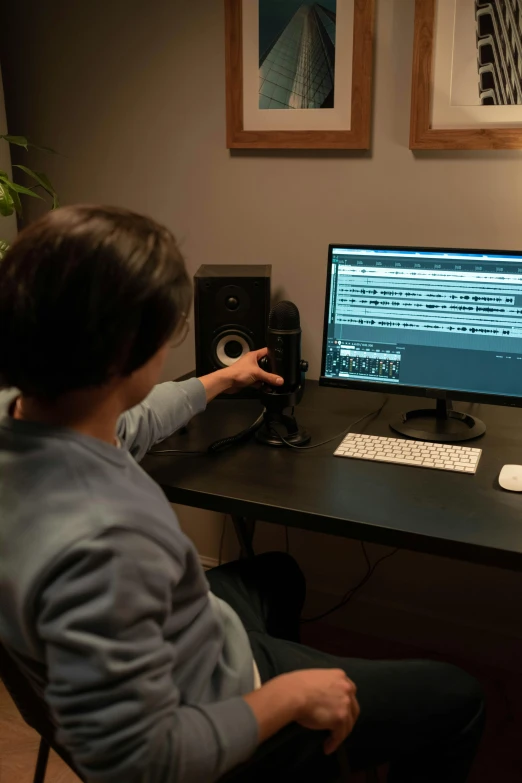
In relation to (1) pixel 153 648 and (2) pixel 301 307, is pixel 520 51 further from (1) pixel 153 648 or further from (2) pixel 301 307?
(1) pixel 153 648

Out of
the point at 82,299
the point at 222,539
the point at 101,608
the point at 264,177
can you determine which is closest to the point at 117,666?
the point at 101,608

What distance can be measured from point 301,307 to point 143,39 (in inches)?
36.2

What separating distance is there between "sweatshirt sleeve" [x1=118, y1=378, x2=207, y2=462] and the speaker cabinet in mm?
343

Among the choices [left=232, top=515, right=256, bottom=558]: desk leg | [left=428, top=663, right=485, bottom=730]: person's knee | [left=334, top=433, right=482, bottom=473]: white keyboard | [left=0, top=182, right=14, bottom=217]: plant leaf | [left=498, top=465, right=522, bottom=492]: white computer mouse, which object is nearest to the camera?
[left=428, top=663, right=485, bottom=730]: person's knee

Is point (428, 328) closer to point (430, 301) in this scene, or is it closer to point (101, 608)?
point (430, 301)

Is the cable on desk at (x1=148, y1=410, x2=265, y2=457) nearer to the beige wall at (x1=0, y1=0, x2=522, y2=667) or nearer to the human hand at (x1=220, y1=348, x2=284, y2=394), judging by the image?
the human hand at (x1=220, y1=348, x2=284, y2=394)

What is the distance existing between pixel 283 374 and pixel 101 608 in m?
0.97

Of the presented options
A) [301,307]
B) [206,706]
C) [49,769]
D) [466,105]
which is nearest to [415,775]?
[206,706]

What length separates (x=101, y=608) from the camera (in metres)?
0.74

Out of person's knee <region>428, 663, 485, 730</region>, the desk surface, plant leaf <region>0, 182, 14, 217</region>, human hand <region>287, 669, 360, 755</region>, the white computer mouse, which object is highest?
plant leaf <region>0, 182, 14, 217</region>

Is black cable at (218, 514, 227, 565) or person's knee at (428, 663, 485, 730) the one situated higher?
person's knee at (428, 663, 485, 730)

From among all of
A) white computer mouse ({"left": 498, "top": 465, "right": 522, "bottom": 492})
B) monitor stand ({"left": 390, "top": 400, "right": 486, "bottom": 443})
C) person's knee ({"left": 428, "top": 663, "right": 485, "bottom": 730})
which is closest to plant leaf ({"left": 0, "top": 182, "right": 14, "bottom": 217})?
monitor stand ({"left": 390, "top": 400, "right": 486, "bottom": 443})

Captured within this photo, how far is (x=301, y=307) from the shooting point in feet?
6.98

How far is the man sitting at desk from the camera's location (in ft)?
2.48
